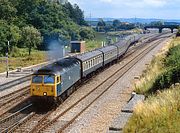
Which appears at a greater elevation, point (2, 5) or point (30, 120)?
point (2, 5)

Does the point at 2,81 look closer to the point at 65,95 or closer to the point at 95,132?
the point at 65,95

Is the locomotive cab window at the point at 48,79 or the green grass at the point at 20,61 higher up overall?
the locomotive cab window at the point at 48,79

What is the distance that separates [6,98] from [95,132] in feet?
32.8

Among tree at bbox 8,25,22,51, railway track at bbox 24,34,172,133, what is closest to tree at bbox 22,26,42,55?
tree at bbox 8,25,22,51

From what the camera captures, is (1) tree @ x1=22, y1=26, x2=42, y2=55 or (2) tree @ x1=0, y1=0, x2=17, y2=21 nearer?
(1) tree @ x1=22, y1=26, x2=42, y2=55

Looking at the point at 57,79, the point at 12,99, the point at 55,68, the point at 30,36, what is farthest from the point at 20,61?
the point at 57,79

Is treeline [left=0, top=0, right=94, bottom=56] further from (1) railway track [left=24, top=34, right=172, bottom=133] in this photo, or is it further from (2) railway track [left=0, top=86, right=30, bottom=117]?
(2) railway track [left=0, top=86, right=30, bottom=117]

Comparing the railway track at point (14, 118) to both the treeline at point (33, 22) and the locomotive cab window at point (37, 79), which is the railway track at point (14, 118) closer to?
the locomotive cab window at point (37, 79)

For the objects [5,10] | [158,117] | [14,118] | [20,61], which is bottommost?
[20,61]

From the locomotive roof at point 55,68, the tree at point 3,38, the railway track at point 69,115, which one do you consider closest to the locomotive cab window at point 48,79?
the locomotive roof at point 55,68

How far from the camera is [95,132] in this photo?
18406 millimetres

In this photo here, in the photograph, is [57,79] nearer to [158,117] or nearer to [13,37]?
[158,117]

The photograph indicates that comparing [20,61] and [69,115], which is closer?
[69,115]

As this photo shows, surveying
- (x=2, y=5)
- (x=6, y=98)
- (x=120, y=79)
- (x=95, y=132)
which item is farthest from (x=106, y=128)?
(x=2, y=5)
